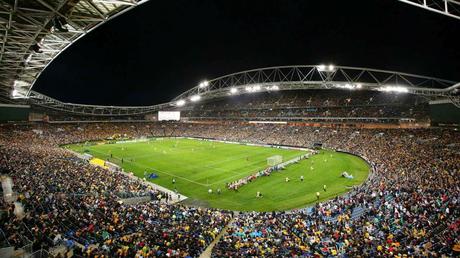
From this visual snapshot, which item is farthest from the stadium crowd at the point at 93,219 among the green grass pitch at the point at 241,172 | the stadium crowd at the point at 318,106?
the stadium crowd at the point at 318,106

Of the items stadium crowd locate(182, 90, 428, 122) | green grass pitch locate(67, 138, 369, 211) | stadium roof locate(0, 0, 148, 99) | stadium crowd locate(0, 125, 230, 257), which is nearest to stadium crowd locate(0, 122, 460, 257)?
stadium crowd locate(0, 125, 230, 257)

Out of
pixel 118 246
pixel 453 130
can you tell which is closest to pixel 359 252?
pixel 118 246

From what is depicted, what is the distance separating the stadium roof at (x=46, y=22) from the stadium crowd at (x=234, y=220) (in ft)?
34.5

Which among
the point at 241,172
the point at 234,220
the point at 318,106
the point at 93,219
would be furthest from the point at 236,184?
the point at 318,106

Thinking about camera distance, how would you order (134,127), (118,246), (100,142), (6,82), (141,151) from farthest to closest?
(134,127) → (100,142) → (141,151) → (6,82) → (118,246)

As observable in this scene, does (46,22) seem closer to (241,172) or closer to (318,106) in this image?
(241,172)

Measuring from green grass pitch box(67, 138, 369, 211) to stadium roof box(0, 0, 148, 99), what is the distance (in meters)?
18.7

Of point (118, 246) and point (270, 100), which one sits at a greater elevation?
point (270, 100)

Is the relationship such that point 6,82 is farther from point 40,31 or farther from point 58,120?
point 58,120

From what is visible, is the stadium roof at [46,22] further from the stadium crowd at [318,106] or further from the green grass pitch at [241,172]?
the stadium crowd at [318,106]

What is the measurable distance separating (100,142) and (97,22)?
61483 millimetres

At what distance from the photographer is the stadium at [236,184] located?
15.1 metres

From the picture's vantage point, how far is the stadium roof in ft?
48.2

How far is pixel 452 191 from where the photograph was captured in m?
22.8
